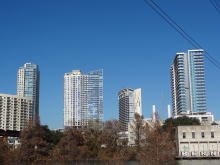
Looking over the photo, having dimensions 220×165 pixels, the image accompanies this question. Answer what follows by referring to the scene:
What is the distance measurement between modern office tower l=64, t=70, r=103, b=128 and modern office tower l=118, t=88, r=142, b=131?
44.2 feet

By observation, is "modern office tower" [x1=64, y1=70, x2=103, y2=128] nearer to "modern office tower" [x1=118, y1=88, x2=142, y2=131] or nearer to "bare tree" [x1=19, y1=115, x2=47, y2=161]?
Answer: "modern office tower" [x1=118, y1=88, x2=142, y2=131]

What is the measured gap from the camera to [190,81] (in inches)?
5384

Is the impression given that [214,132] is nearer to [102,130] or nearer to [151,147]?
[102,130]

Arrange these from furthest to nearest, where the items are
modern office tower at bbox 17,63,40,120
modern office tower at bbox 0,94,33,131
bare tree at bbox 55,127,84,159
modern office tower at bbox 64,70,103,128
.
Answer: modern office tower at bbox 17,63,40,120 < modern office tower at bbox 64,70,103,128 < modern office tower at bbox 0,94,33,131 < bare tree at bbox 55,127,84,159

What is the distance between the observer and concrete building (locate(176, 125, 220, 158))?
57.7 metres

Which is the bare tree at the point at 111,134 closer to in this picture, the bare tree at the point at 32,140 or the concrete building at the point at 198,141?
the concrete building at the point at 198,141

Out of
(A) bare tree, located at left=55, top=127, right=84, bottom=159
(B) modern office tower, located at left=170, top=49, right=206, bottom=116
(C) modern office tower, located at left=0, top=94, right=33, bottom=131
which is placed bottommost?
(A) bare tree, located at left=55, top=127, right=84, bottom=159

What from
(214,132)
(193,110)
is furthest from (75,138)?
(193,110)

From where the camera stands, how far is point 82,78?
17212 cm

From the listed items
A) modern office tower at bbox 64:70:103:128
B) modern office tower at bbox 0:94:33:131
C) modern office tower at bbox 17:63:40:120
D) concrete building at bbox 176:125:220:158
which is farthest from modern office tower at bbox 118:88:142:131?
concrete building at bbox 176:125:220:158

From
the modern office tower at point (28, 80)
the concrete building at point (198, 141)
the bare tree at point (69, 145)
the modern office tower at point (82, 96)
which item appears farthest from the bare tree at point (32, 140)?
the modern office tower at point (28, 80)

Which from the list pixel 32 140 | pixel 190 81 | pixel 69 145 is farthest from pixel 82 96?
pixel 32 140

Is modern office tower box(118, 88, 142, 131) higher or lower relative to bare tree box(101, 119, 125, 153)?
higher

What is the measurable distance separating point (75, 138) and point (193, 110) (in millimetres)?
87865
